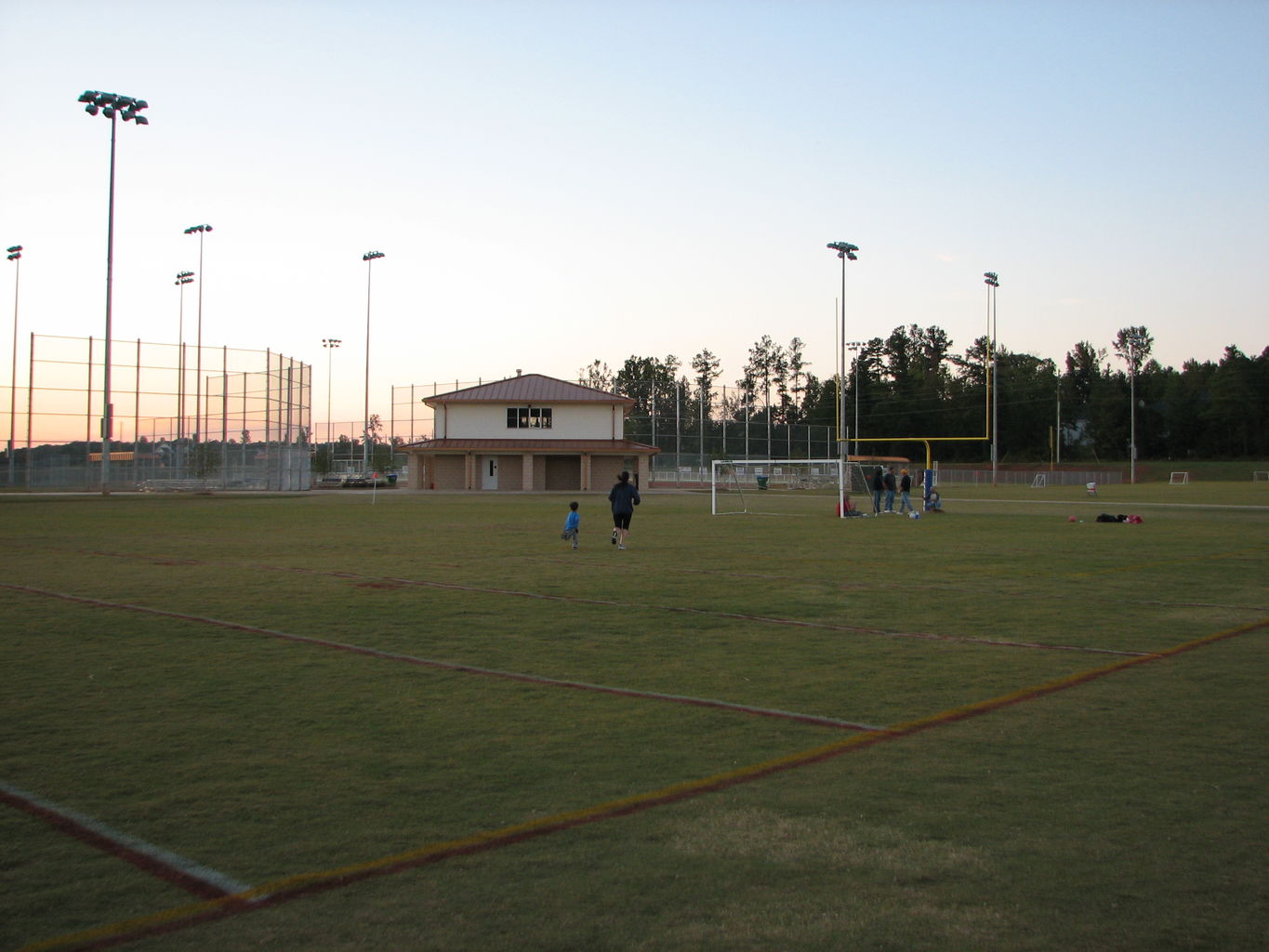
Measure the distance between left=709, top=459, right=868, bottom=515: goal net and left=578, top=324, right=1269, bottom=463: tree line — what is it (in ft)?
130

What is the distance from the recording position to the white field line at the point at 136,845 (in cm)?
423

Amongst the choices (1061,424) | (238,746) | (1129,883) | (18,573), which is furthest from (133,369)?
(1061,424)

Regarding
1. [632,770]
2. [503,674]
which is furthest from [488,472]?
[632,770]

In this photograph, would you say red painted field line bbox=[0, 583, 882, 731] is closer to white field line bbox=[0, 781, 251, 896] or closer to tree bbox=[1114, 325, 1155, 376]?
white field line bbox=[0, 781, 251, 896]

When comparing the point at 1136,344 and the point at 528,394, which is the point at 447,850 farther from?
the point at 1136,344

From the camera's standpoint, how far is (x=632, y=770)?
577 cm

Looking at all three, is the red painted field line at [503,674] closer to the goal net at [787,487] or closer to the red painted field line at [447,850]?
the red painted field line at [447,850]

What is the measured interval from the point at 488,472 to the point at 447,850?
206ft

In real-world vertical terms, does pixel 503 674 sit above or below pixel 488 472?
below

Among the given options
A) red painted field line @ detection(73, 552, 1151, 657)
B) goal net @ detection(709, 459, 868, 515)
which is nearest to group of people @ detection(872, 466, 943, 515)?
goal net @ detection(709, 459, 868, 515)

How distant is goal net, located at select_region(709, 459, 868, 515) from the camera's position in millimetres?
39625

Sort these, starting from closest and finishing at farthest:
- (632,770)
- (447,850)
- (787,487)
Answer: (447,850), (632,770), (787,487)

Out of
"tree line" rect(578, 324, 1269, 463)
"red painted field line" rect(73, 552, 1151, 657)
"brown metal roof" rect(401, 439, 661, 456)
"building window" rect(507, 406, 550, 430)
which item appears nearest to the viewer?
"red painted field line" rect(73, 552, 1151, 657)

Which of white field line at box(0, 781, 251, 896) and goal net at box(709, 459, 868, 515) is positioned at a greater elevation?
goal net at box(709, 459, 868, 515)
